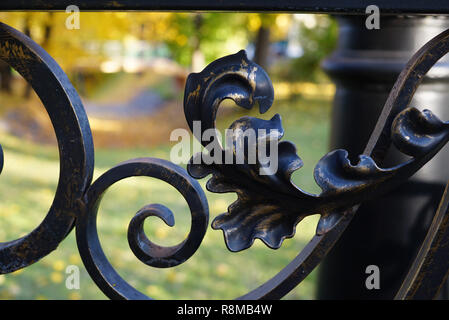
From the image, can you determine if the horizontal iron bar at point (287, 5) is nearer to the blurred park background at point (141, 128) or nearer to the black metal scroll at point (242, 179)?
the black metal scroll at point (242, 179)

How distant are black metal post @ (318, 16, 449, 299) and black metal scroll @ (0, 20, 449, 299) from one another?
708 mm

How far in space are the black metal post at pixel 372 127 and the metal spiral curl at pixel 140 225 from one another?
0.88 meters

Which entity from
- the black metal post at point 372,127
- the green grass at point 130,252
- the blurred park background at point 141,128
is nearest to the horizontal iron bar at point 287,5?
the black metal post at point 372,127

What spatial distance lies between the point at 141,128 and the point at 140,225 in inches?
504

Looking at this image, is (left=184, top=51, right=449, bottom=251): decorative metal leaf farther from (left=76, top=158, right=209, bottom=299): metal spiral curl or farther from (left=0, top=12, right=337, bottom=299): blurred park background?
(left=0, top=12, right=337, bottom=299): blurred park background

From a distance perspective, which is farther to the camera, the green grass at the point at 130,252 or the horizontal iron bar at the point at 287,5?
the green grass at the point at 130,252

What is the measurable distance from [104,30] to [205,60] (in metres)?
8.23

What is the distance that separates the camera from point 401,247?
151 centimetres

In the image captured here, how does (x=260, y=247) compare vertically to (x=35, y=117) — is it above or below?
below

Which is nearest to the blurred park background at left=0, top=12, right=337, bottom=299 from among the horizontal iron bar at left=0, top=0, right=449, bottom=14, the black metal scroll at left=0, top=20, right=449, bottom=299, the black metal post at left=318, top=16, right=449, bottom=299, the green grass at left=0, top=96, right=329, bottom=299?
the green grass at left=0, top=96, right=329, bottom=299

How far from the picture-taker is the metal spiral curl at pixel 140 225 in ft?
2.65

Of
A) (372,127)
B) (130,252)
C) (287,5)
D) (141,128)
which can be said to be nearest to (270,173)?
(287,5)
